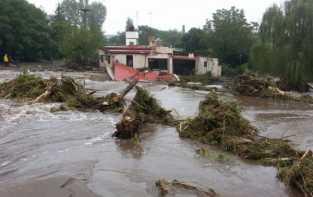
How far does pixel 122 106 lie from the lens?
1623 centimetres

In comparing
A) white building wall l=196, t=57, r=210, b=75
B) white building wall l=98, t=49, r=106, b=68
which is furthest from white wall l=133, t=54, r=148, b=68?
white building wall l=98, t=49, r=106, b=68

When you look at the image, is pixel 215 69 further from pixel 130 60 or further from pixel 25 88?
pixel 25 88

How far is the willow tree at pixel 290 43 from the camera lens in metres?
28.0

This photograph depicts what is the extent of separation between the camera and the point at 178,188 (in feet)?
24.1

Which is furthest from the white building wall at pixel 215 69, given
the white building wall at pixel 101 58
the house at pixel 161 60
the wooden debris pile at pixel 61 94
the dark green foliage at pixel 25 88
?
the dark green foliage at pixel 25 88

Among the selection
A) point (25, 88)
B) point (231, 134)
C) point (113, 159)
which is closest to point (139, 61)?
point (25, 88)

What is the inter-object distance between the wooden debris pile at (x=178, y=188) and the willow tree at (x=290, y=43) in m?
22.4

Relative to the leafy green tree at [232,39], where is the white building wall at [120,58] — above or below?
below

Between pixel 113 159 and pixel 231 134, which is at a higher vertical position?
pixel 231 134

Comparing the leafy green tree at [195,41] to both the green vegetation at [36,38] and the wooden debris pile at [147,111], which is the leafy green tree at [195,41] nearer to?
the green vegetation at [36,38]

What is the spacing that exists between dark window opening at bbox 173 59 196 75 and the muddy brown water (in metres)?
27.6

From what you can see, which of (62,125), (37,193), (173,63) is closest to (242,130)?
(62,125)

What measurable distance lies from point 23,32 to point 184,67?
21290 mm

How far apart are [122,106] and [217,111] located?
5.34 metres
